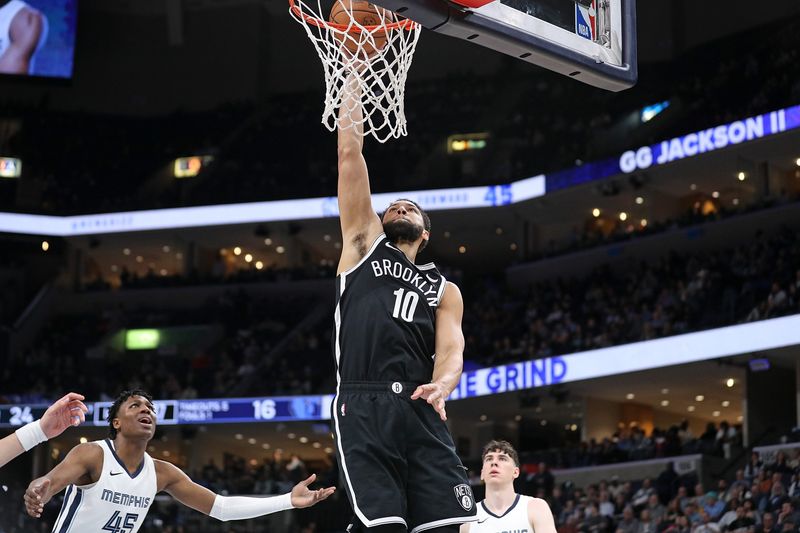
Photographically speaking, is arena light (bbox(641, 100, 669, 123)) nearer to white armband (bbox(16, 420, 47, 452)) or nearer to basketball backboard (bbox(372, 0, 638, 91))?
basketball backboard (bbox(372, 0, 638, 91))

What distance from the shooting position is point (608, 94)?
34250mm

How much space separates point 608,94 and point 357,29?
1155 inches

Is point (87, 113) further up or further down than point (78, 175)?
further up

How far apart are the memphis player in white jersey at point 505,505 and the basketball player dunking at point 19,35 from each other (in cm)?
3005

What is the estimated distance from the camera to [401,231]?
5.31 meters

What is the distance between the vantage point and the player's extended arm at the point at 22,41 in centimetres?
Result: 3438

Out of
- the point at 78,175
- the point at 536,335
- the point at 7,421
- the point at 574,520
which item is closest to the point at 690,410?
the point at 536,335

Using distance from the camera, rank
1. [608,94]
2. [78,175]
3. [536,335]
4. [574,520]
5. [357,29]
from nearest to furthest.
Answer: [357,29] → [574,520] → [536,335] → [608,94] → [78,175]

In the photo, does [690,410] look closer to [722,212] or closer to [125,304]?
[722,212]

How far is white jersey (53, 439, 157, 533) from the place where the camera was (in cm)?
629

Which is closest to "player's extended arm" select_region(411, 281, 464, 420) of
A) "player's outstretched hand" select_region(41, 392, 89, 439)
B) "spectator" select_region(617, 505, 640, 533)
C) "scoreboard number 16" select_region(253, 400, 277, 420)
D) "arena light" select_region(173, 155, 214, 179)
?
"player's outstretched hand" select_region(41, 392, 89, 439)

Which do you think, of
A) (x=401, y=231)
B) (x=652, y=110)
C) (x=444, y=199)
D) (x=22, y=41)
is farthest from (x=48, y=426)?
(x=22, y=41)

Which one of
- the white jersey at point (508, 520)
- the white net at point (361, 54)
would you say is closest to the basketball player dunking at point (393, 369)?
the white net at point (361, 54)

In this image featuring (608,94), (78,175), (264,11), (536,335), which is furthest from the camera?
(264,11)
